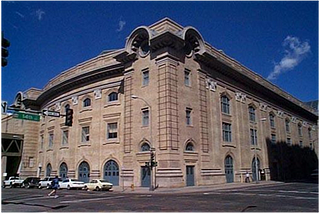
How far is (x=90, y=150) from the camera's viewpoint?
136 ft

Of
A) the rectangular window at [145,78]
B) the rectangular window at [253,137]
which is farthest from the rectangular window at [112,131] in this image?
the rectangular window at [253,137]

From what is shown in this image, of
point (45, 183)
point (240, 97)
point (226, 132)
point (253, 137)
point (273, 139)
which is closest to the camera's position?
point (45, 183)

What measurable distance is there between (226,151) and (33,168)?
36.6 m

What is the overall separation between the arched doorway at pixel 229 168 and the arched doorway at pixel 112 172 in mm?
14325

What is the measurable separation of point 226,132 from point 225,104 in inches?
167

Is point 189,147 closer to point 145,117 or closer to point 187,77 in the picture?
point 145,117

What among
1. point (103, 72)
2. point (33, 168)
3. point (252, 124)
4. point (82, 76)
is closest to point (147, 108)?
point (103, 72)

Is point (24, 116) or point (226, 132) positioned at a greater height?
point (226, 132)

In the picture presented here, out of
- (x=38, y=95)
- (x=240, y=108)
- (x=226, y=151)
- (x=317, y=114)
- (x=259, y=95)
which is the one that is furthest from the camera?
(x=317, y=114)

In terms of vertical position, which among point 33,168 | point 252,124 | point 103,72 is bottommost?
point 33,168

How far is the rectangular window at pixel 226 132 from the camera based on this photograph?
134 feet

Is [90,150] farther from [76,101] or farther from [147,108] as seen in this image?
[147,108]

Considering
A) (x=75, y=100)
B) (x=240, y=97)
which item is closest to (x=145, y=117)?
(x=75, y=100)

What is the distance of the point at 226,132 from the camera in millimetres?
41406
